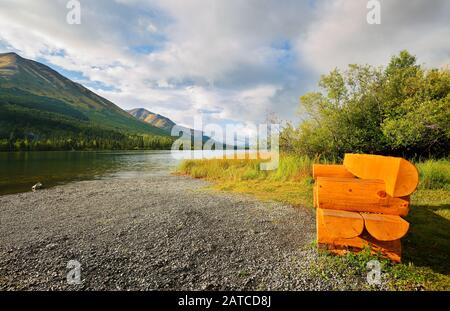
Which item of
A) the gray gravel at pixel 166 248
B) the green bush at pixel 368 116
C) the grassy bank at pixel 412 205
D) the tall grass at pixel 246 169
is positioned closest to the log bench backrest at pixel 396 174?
the grassy bank at pixel 412 205

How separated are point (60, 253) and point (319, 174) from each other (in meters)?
5.93

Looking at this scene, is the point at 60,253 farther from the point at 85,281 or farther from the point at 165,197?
the point at 165,197

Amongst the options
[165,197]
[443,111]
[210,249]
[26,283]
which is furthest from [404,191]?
[443,111]

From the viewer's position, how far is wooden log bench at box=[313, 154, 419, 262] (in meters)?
3.23

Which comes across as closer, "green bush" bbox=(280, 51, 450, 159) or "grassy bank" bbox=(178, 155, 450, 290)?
"grassy bank" bbox=(178, 155, 450, 290)

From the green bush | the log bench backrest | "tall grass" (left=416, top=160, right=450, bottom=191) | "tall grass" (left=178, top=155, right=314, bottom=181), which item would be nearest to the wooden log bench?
the log bench backrest

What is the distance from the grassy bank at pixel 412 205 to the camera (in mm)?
3236

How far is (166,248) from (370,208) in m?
3.66

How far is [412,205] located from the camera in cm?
698

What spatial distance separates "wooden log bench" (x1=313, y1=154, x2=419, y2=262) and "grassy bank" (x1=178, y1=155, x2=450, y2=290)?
10.4 inches

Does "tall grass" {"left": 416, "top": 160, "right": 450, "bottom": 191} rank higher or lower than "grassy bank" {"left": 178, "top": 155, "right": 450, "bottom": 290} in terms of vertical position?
higher

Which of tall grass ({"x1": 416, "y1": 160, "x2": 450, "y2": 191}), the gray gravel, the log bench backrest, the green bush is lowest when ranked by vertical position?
the gray gravel

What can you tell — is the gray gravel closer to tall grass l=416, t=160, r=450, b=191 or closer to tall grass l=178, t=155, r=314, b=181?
tall grass l=178, t=155, r=314, b=181
